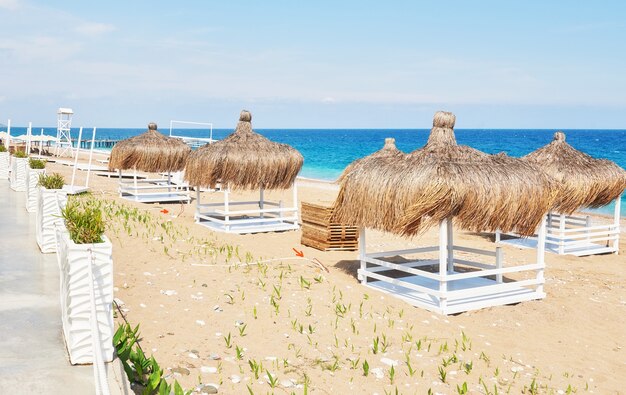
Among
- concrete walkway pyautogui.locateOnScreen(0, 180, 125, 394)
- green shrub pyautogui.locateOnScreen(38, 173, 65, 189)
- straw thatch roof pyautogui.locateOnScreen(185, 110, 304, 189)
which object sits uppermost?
straw thatch roof pyautogui.locateOnScreen(185, 110, 304, 189)

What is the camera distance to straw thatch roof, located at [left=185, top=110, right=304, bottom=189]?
1546 cm

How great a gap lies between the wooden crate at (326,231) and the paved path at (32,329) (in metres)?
5.85

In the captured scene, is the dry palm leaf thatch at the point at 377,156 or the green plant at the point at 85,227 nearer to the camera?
the green plant at the point at 85,227

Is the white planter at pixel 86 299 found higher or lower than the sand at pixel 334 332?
higher

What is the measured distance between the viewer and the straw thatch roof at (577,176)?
46.8ft

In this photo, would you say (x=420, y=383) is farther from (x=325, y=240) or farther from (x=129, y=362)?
(x=325, y=240)

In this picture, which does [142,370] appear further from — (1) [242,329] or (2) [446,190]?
(2) [446,190]

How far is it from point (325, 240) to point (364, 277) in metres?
2.97

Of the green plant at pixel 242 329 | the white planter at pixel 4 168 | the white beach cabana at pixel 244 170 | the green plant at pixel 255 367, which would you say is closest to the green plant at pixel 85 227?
the green plant at pixel 255 367

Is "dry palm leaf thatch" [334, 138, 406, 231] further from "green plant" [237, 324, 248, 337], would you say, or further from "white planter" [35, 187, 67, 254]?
"white planter" [35, 187, 67, 254]

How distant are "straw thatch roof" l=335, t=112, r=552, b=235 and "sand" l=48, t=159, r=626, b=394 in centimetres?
129

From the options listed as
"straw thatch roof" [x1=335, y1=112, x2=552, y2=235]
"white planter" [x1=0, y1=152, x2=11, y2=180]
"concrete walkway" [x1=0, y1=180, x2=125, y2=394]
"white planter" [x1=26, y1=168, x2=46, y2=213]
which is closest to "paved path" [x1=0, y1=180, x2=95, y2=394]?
"concrete walkway" [x1=0, y1=180, x2=125, y2=394]

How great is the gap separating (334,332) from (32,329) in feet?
10.9

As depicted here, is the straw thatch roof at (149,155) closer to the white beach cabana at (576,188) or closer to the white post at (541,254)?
the white beach cabana at (576,188)
